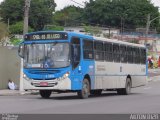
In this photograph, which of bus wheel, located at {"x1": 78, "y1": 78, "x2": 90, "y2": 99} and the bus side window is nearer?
the bus side window

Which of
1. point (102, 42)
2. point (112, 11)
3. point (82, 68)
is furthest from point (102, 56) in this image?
point (112, 11)

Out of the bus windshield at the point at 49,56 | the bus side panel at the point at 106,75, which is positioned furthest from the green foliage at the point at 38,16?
the bus windshield at the point at 49,56

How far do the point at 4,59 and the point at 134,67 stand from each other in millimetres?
7976

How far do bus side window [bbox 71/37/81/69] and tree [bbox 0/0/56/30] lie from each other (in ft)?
235

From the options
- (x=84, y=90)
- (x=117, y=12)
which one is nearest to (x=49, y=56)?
(x=84, y=90)

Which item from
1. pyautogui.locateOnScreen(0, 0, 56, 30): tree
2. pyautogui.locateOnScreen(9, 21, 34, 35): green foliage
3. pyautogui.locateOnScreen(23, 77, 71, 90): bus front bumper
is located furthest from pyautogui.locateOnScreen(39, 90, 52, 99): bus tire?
pyautogui.locateOnScreen(0, 0, 56, 30): tree

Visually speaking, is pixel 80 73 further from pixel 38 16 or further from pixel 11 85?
pixel 38 16

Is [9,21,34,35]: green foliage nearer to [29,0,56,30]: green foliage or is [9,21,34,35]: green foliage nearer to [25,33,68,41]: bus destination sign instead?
[29,0,56,30]: green foliage

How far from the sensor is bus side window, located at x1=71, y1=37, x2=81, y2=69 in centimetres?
2377

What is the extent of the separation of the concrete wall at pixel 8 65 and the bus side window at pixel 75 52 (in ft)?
32.4

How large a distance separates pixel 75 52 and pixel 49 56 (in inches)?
46.6

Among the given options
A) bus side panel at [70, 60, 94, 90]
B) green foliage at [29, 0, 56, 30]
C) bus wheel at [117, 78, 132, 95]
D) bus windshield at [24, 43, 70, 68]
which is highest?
green foliage at [29, 0, 56, 30]

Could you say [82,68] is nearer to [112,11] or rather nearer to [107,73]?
[107,73]

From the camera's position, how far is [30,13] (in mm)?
95500
